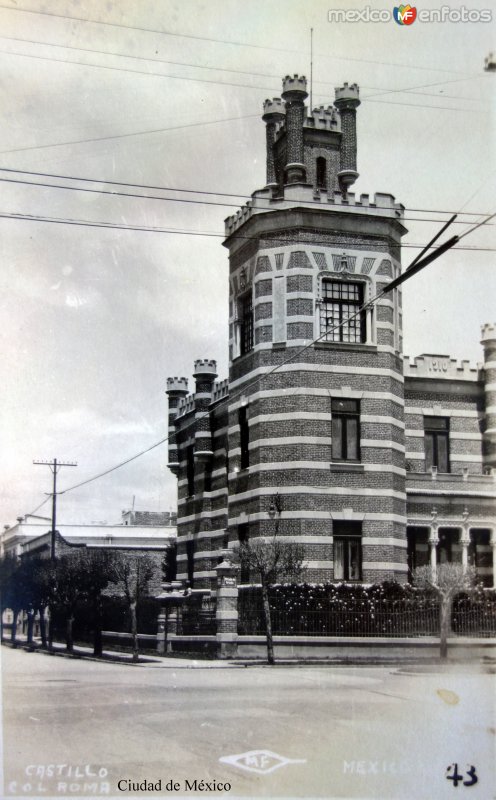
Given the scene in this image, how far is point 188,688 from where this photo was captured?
21484 millimetres

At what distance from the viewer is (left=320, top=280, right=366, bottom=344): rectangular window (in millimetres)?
34938

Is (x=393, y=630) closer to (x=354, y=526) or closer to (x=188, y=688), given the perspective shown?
(x=354, y=526)

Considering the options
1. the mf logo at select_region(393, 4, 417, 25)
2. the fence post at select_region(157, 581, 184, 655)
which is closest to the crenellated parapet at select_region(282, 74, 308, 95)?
the fence post at select_region(157, 581, 184, 655)

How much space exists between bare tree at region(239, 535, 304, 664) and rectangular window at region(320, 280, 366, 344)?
7.23 meters

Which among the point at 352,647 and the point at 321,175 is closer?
the point at 352,647

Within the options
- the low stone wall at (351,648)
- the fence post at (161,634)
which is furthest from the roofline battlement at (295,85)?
the low stone wall at (351,648)

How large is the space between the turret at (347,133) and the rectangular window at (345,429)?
8459 millimetres

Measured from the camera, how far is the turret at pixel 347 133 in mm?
37469

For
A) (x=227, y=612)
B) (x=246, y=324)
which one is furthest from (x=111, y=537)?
(x=227, y=612)

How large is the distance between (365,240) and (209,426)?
12.8 metres

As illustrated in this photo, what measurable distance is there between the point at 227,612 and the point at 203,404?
1570cm

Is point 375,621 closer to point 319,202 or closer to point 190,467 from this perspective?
point 319,202

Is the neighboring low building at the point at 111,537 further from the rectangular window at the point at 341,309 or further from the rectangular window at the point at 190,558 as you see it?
the rectangular window at the point at 341,309

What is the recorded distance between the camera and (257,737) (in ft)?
48.1
